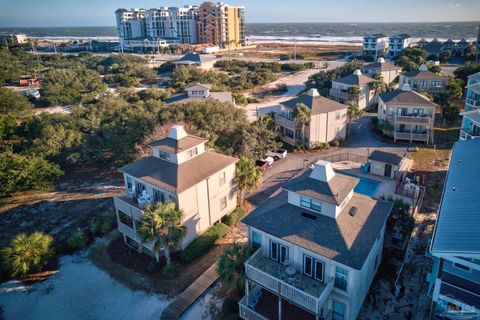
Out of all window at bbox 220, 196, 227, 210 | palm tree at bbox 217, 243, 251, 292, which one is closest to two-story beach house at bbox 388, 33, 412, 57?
window at bbox 220, 196, 227, 210

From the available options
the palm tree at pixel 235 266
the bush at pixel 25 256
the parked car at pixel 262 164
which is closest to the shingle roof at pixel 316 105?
the parked car at pixel 262 164

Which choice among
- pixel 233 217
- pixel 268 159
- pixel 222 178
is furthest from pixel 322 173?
pixel 268 159

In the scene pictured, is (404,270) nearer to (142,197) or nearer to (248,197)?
(248,197)

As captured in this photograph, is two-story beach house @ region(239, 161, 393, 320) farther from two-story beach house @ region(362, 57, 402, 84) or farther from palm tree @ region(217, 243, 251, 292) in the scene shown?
two-story beach house @ region(362, 57, 402, 84)

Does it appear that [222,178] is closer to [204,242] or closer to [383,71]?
[204,242]

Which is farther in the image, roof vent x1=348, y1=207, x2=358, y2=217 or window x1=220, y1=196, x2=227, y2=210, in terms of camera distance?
window x1=220, y1=196, x2=227, y2=210

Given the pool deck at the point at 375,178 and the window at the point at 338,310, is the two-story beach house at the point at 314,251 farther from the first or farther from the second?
the pool deck at the point at 375,178

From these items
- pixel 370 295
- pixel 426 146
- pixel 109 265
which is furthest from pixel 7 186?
pixel 426 146
